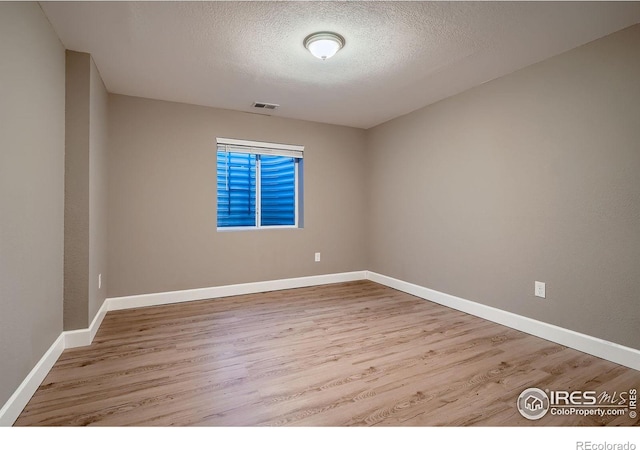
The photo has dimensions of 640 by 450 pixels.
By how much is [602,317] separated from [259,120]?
156 inches

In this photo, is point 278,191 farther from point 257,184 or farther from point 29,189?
point 29,189

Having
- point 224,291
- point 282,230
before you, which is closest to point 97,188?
point 224,291

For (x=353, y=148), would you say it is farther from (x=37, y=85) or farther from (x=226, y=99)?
(x=37, y=85)

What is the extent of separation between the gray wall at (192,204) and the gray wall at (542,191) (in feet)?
4.11

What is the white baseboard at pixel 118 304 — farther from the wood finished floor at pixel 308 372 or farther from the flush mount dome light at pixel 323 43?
the flush mount dome light at pixel 323 43

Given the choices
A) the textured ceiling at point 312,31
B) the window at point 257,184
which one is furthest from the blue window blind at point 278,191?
the textured ceiling at point 312,31

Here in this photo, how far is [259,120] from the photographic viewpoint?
417 centimetres

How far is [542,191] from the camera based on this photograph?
8.88ft

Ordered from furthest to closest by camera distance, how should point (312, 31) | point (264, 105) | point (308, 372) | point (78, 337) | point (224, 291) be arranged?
point (224, 291) → point (264, 105) → point (78, 337) → point (312, 31) → point (308, 372)

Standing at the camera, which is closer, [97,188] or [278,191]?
[97,188]

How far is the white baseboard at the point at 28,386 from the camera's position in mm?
1520

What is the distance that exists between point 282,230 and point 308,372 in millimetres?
2463

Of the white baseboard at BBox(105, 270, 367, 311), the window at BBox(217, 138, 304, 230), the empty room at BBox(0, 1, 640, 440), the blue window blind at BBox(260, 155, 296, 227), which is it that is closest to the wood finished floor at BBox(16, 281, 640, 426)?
the empty room at BBox(0, 1, 640, 440)

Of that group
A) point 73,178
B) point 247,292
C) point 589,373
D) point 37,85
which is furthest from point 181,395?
point 589,373
